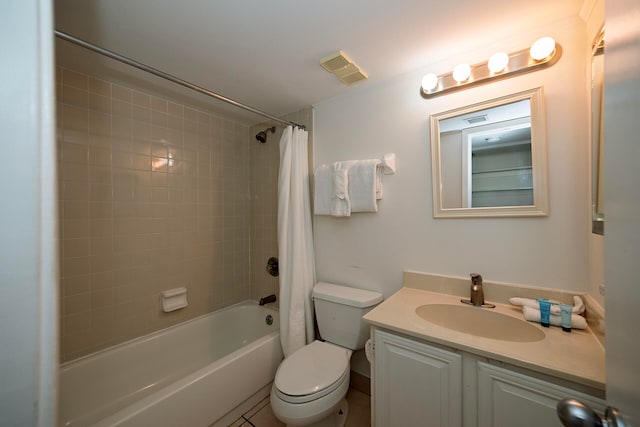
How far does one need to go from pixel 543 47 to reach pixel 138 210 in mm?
2492

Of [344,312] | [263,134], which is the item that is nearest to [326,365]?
[344,312]

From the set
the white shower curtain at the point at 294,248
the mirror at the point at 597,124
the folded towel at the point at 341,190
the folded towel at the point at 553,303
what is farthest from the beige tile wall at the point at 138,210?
the mirror at the point at 597,124

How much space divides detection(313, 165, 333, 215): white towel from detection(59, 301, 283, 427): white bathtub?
0.98 m

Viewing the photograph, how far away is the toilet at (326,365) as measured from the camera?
112 centimetres

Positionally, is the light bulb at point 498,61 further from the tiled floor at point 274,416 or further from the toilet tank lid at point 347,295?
the tiled floor at point 274,416

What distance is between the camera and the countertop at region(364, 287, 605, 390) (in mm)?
715

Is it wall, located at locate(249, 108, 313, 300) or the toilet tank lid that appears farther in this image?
wall, located at locate(249, 108, 313, 300)

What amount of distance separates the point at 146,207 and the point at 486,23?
2293mm

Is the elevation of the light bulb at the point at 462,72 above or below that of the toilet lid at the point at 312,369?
above

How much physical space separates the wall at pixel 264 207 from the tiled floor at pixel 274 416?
82cm

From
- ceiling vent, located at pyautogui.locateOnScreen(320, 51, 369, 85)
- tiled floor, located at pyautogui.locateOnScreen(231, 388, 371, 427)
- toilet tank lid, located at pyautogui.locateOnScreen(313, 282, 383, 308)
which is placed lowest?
tiled floor, located at pyautogui.locateOnScreen(231, 388, 371, 427)

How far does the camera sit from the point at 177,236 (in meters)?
1.89

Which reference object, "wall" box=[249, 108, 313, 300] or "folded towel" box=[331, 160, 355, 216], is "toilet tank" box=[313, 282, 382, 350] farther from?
"wall" box=[249, 108, 313, 300]

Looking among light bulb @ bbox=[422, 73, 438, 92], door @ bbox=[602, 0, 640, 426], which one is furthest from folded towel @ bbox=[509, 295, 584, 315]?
light bulb @ bbox=[422, 73, 438, 92]
